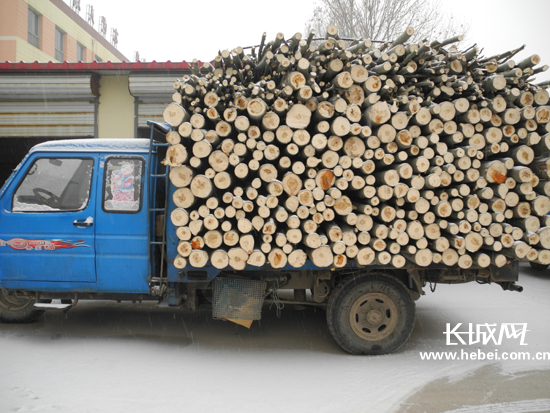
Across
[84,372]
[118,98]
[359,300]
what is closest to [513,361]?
[359,300]

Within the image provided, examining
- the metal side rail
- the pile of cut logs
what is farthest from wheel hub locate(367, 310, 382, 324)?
the metal side rail

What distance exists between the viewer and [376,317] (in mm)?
4121

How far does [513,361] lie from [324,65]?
148 inches

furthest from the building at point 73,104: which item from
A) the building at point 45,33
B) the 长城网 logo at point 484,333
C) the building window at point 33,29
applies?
the building window at point 33,29

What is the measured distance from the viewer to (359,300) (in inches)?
163

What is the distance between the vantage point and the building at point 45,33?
15977mm

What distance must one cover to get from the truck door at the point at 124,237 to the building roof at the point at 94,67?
4602 millimetres

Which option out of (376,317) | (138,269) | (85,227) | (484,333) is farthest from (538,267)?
(85,227)

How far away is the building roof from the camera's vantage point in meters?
8.04

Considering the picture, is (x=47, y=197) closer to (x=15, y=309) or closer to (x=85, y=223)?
(x=85, y=223)

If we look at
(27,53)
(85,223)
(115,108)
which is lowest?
(85,223)

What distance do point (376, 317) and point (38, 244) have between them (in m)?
3.78

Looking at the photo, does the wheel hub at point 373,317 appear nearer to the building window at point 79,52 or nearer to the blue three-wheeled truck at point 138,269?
the blue three-wheeled truck at point 138,269

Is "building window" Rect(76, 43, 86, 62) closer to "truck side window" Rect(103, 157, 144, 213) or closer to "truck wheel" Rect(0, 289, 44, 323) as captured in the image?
"truck wheel" Rect(0, 289, 44, 323)
